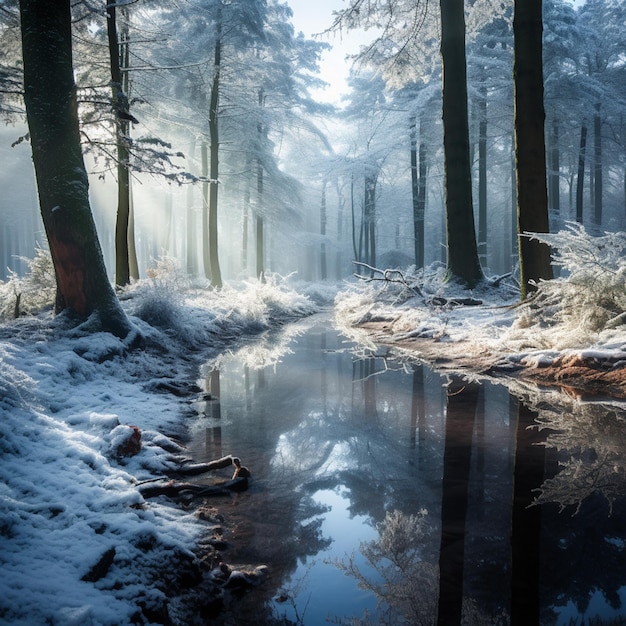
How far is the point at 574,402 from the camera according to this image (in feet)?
13.8

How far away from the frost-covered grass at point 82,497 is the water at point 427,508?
1.11 feet

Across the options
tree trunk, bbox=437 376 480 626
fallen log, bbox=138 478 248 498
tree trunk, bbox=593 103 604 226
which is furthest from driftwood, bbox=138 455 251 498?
tree trunk, bbox=593 103 604 226

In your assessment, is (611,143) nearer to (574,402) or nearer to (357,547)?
(574,402)

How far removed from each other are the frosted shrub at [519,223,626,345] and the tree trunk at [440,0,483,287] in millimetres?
4569

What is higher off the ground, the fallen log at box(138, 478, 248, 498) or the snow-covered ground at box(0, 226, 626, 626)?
the snow-covered ground at box(0, 226, 626, 626)

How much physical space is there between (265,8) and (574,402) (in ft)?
54.0

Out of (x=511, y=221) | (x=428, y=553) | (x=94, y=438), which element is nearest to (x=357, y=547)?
(x=428, y=553)

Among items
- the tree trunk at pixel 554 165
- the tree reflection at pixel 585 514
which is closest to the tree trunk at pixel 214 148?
the tree reflection at pixel 585 514

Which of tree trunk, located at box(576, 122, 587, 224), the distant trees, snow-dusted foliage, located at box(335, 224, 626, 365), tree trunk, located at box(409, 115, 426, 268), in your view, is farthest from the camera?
tree trunk, located at box(409, 115, 426, 268)

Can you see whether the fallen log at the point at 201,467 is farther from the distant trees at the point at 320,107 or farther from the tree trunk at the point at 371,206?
the tree trunk at the point at 371,206

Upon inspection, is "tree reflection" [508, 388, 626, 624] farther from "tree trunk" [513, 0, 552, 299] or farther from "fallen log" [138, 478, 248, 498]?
"tree trunk" [513, 0, 552, 299]

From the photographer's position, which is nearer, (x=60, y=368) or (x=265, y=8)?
(x=60, y=368)

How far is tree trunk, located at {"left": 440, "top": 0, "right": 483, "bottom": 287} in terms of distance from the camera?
33.8 feet

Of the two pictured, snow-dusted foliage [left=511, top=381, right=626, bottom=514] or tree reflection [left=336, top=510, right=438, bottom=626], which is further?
snow-dusted foliage [left=511, top=381, right=626, bottom=514]
